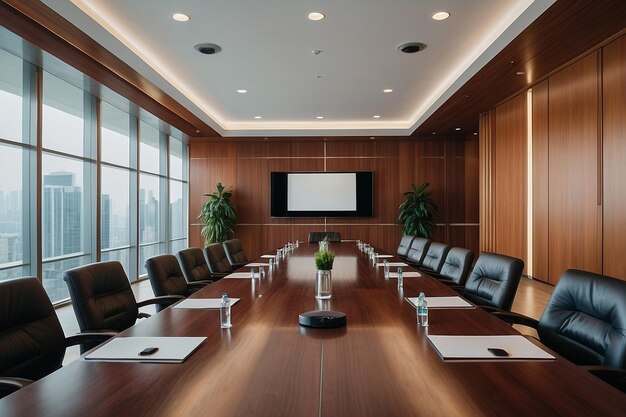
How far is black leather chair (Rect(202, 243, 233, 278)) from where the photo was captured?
4512 millimetres

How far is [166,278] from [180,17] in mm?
2738

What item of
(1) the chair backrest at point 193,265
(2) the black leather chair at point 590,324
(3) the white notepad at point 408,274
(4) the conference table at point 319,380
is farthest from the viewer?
(1) the chair backrest at point 193,265

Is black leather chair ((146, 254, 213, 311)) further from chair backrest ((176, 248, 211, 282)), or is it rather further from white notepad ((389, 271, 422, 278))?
white notepad ((389, 271, 422, 278))

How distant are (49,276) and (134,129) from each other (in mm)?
3116

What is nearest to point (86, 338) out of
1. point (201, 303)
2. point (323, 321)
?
point (201, 303)

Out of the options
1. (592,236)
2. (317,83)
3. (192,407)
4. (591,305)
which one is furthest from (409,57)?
(192,407)

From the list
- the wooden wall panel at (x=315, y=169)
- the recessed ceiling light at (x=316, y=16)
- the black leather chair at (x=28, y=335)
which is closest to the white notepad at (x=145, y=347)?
the black leather chair at (x=28, y=335)

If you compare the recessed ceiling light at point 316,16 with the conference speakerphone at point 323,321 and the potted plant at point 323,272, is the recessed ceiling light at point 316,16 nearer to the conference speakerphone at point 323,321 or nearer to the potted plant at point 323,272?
the potted plant at point 323,272

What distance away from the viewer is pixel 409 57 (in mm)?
5637

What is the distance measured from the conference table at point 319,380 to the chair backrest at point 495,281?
2.59 feet

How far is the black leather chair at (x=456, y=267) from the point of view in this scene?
3.71 m

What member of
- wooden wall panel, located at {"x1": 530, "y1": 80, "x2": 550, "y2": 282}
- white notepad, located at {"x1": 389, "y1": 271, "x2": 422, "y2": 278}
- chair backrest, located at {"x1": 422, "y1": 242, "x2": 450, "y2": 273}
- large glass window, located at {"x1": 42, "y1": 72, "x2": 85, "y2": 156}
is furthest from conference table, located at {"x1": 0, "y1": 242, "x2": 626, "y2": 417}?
wooden wall panel, located at {"x1": 530, "y1": 80, "x2": 550, "y2": 282}

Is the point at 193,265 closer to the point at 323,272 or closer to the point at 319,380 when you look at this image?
the point at 323,272

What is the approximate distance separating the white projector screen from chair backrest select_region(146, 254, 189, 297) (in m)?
6.60
